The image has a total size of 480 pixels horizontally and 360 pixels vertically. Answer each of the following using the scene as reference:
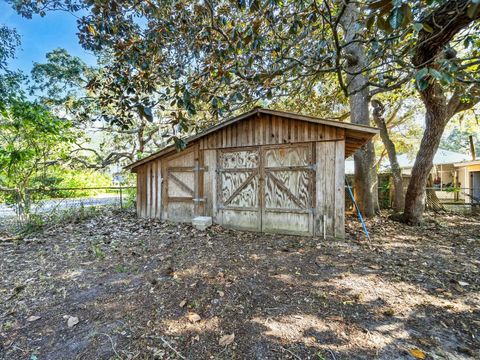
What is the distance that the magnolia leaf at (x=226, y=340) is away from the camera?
1940 millimetres

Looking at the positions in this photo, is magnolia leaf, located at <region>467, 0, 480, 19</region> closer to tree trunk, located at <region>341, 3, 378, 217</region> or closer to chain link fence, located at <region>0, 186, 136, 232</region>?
tree trunk, located at <region>341, 3, 378, 217</region>

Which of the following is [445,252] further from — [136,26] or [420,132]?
[420,132]

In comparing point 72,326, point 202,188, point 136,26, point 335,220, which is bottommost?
point 72,326

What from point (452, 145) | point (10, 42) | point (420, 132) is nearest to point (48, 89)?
point (10, 42)

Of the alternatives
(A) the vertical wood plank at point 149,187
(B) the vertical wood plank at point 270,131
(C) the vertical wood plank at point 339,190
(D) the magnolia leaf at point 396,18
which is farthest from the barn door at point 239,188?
(D) the magnolia leaf at point 396,18

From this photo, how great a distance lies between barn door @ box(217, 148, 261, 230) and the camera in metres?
5.71

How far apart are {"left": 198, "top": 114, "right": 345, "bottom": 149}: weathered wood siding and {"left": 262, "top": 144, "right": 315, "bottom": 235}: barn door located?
8.9 inches

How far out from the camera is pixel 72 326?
2.23 metres

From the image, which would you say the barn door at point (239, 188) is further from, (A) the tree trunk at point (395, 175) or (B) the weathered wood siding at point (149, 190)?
(A) the tree trunk at point (395, 175)

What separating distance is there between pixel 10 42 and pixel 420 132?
19479 mm

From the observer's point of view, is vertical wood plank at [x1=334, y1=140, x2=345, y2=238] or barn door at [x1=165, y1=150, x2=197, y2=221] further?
barn door at [x1=165, y1=150, x2=197, y2=221]

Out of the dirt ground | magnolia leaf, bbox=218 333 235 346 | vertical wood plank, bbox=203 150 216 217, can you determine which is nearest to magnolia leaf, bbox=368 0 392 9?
the dirt ground

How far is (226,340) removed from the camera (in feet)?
6.48

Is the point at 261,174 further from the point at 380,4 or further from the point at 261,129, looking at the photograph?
the point at 380,4
